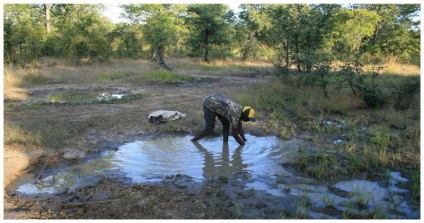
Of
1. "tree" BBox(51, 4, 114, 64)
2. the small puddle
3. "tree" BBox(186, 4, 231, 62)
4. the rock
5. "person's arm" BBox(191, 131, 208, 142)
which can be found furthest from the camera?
"tree" BBox(186, 4, 231, 62)

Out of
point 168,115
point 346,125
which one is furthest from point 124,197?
point 346,125

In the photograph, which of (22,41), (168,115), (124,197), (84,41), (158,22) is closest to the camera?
(124,197)

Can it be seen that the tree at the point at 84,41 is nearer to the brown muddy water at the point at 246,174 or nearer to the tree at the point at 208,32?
the tree at the point at 208,32

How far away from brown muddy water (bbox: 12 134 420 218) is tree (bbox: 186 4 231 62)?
1772 cm

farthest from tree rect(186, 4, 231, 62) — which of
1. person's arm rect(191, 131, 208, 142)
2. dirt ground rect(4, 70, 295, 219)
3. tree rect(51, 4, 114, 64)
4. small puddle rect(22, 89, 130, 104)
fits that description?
person's arm rect(191, 131, 208, 142)

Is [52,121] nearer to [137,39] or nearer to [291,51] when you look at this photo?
[291,51]

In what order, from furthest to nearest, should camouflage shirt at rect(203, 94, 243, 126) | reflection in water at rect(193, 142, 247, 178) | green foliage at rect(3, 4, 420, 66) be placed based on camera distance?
green foliage at rect(3, 4, 420, 66) < camouflage shirt at rect(203, 94, 243, 126) < reflection in water at rect(193, 142, 247, 178)

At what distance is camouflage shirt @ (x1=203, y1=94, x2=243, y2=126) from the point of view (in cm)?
533

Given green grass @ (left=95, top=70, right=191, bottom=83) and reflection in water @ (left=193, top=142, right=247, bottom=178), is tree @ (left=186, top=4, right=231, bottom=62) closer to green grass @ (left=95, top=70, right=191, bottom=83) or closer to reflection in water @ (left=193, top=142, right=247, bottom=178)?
green grass @ (left=95, top=70, right=191, bottom=83)

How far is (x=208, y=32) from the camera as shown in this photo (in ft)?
77.5

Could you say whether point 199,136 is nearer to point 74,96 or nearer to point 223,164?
point 223,164

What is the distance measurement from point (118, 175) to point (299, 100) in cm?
566

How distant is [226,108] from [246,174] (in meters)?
1.19

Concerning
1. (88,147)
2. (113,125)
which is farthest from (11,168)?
(113,125)
